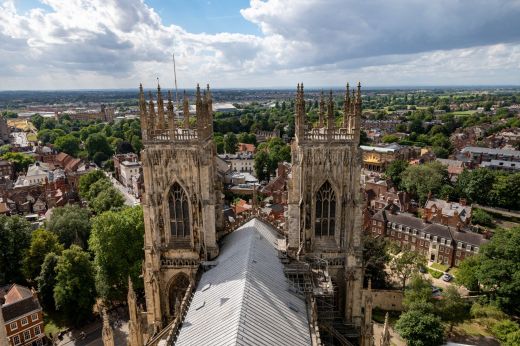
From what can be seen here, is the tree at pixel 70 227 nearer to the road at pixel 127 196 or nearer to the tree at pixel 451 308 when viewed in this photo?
the road at pixel 127 196

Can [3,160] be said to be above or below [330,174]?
below

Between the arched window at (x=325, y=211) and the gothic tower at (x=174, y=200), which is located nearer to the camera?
the gothic tower at (x=174, y=200)

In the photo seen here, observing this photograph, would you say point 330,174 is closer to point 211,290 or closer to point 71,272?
point 211,290

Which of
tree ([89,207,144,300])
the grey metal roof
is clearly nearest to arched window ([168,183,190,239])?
the grey metal roof

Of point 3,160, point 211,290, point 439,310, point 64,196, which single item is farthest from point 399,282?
point 3,160

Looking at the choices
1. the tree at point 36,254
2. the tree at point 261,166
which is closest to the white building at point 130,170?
the tree at point 261,166

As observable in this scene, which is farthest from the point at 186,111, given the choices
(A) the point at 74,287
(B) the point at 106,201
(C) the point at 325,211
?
(B) the point at 106,201

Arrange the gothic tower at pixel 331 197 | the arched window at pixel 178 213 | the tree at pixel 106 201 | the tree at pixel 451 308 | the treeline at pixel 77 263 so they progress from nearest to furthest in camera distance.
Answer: the gothic tower at pixel 331 197 → the arched window at pixel 178 213 → the tree at pixel 451 308 → the treeline at pixel 77 263 → the tree at pixel 106 201
